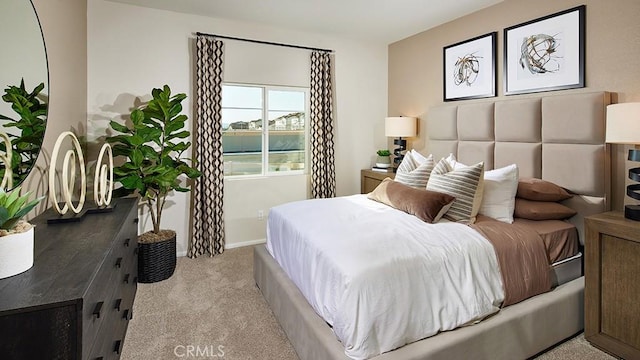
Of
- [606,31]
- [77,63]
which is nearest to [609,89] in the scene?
[606,31]

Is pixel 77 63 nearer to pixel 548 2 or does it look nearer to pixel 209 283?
pixel 209 283

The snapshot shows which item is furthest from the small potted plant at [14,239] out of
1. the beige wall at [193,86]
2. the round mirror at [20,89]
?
the beige wall at [193,86]

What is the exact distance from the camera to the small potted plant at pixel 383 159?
183 inches

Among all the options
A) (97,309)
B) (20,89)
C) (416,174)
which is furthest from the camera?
(416,174)

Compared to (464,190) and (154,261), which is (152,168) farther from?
(464,190)

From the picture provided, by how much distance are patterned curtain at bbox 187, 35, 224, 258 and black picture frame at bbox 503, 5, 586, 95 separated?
10.1 feet

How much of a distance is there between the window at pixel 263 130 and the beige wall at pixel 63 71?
1.44 m

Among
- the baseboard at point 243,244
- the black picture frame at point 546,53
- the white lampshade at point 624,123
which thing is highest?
the black picture frame at point 546,53

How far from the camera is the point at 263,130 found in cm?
438

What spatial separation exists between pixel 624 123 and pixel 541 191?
2.35 ft

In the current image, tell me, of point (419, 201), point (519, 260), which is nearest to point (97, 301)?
point (419, 201)

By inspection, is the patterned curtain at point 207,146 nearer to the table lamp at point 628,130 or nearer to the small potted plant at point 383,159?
the small potted plant at point 383,159

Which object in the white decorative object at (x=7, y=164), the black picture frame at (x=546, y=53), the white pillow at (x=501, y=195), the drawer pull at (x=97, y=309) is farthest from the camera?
the black picture frame at (x=546, y=53)

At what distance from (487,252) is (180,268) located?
2.93m
